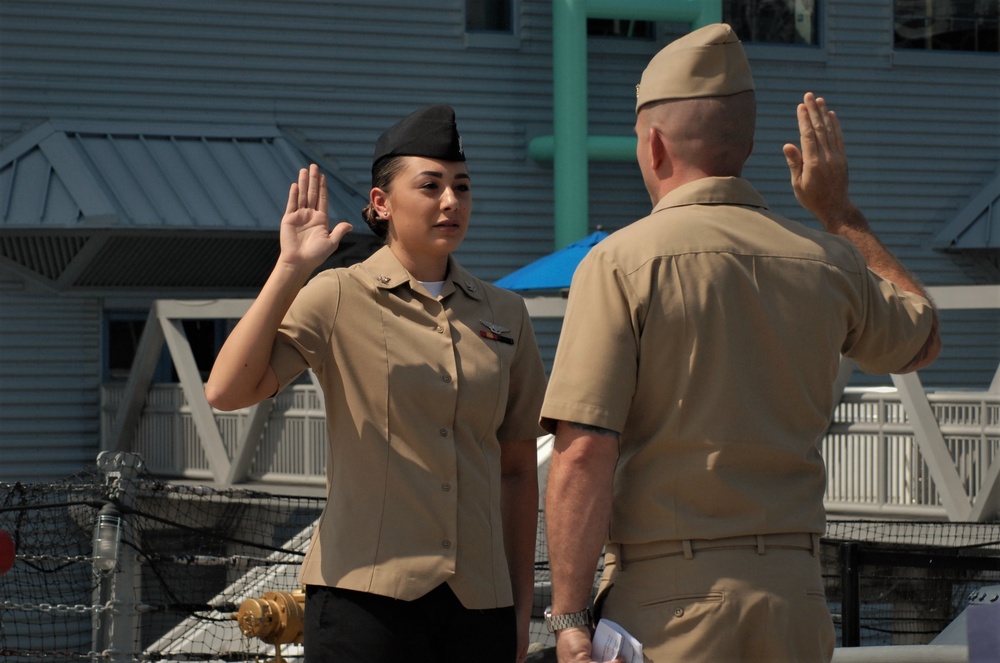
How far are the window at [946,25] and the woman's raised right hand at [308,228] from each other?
16.4 meters

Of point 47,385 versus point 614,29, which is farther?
point 614,29

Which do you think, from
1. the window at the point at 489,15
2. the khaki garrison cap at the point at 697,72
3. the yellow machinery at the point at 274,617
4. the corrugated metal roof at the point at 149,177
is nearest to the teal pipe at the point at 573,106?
the window at the point at 489,15

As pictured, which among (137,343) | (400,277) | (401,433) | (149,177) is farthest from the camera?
(137,343)

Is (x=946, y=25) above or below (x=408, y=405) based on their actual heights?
above

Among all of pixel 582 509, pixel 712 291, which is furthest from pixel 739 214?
pixel 582 509

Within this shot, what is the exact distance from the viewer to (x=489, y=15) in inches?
673

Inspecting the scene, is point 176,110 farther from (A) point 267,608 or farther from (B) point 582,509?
(B) point 582,509

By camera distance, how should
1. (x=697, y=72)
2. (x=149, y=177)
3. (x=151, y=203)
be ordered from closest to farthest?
(x=697, y=72), (x=151, y=203), (x=149, y=177)

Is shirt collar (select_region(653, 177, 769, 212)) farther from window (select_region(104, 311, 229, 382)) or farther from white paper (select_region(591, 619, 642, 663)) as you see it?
window (select_region(104, 311, 229, 382))

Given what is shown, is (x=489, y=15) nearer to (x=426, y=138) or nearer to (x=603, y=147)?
(x=603, y=147)

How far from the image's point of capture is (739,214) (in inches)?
105

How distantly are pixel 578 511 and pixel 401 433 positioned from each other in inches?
29.3

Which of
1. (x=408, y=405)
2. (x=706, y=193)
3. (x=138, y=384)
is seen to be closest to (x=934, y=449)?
(x=408, y=405)

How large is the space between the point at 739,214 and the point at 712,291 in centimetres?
19
